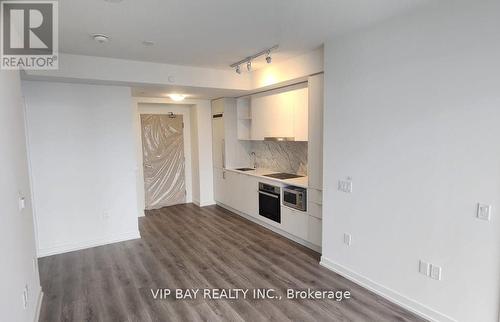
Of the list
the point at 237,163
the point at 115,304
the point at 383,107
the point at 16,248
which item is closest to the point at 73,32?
the point at 16,248

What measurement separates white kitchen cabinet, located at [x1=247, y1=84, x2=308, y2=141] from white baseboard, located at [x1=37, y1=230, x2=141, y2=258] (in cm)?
263

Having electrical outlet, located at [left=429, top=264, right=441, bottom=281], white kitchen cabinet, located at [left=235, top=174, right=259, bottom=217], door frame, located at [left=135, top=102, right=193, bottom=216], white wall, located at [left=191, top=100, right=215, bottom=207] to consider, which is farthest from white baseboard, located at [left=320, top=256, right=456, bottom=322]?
door frame, located at [left=135, top=102, right=193, bottom=216]

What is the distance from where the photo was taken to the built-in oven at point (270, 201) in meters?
4.52

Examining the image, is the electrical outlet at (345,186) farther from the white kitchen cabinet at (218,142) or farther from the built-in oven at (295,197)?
the white kitchen cabinet at (218,142)

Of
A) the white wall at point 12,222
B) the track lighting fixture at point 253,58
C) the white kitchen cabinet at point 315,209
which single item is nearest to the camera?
the white wall at point 12,222

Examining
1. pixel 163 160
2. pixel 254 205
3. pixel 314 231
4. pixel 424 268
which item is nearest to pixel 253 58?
pixel 314 231

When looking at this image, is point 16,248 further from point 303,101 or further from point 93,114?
point 303,101

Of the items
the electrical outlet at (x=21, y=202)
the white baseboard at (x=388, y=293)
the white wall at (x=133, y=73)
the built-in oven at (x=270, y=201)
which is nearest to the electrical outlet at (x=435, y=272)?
the white baseboard at (x=388, y=293)

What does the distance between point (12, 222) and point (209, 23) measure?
7.02 ft

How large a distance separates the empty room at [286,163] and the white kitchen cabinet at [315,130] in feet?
0.08

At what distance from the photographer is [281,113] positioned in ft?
15.0

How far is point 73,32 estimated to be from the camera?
2.77m

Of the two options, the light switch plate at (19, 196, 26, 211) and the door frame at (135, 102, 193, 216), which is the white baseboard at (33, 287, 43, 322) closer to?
the light switch plate at (19, 196, 26, 211)

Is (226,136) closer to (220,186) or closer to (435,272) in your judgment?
(220,186)
